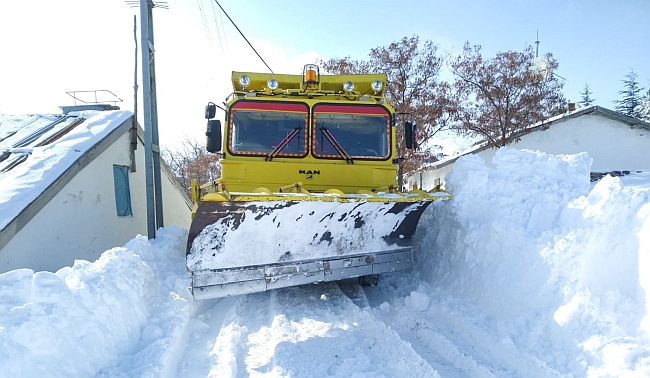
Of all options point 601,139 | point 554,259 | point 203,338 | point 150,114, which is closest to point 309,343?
point 203,338

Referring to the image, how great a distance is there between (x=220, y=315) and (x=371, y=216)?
2161 mm

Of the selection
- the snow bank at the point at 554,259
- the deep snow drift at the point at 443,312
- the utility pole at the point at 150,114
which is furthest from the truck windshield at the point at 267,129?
the utility pole at the point at 150,114

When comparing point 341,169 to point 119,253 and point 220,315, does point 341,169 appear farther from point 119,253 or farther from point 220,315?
point 119,253

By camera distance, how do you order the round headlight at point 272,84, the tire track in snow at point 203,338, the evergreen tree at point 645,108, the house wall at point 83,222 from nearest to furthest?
the tire track in snow at point 203,338, the round headlight at point 272,84, the house wall at point 83,222, the evergreen tree at point 645,108

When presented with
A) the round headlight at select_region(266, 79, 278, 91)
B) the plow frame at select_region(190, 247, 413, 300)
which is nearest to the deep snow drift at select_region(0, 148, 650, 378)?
the plow frame at select_region(190, 247, 413, 300)

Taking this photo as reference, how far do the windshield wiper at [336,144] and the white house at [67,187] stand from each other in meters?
4.74

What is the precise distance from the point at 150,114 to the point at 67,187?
215 cm

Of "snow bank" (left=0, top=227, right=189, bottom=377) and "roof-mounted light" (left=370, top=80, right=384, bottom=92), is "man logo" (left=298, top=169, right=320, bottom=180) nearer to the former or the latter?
"roof-mounted light" (left=370, top=80, right=384, bottom=92)

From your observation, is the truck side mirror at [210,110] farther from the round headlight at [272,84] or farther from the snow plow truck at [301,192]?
the round headlight at [272,84]

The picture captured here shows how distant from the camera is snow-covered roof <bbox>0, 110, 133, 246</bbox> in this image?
6.41 meters

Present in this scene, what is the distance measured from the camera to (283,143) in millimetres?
6008

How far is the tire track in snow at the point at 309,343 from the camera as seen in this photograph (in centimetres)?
341

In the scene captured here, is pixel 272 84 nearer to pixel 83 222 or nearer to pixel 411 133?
pixel 411 133

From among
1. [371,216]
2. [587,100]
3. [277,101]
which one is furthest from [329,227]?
[587,100]
